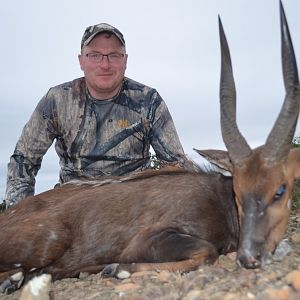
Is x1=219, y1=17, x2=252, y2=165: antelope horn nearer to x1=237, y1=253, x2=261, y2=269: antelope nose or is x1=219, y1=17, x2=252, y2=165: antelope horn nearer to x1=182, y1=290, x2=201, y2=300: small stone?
x1=237, y1=253, x2=261, y2=269: antelope nose

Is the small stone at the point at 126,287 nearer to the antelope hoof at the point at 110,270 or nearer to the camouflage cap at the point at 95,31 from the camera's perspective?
the antelope hoof at the point at 110,270

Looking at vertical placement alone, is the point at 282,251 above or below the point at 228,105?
below

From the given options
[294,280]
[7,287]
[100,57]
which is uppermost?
[100,57]

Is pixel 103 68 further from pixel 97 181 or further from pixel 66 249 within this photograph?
pixel 66 249

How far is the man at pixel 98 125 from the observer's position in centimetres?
749

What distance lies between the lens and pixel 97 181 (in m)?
6.05

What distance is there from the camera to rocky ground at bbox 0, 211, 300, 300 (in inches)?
123

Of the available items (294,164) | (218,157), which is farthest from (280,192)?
(218,157)

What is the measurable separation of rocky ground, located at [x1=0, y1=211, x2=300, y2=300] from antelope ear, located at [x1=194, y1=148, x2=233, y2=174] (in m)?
0.93

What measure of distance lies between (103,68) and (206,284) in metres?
4.75

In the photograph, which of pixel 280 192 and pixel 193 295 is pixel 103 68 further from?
pixel 193 295

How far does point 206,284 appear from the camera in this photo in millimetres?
3562

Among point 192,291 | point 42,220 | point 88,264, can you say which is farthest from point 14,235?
point 192,291

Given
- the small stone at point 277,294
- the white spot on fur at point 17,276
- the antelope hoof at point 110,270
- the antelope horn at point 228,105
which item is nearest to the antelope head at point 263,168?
the antelope horn at point 228,105
